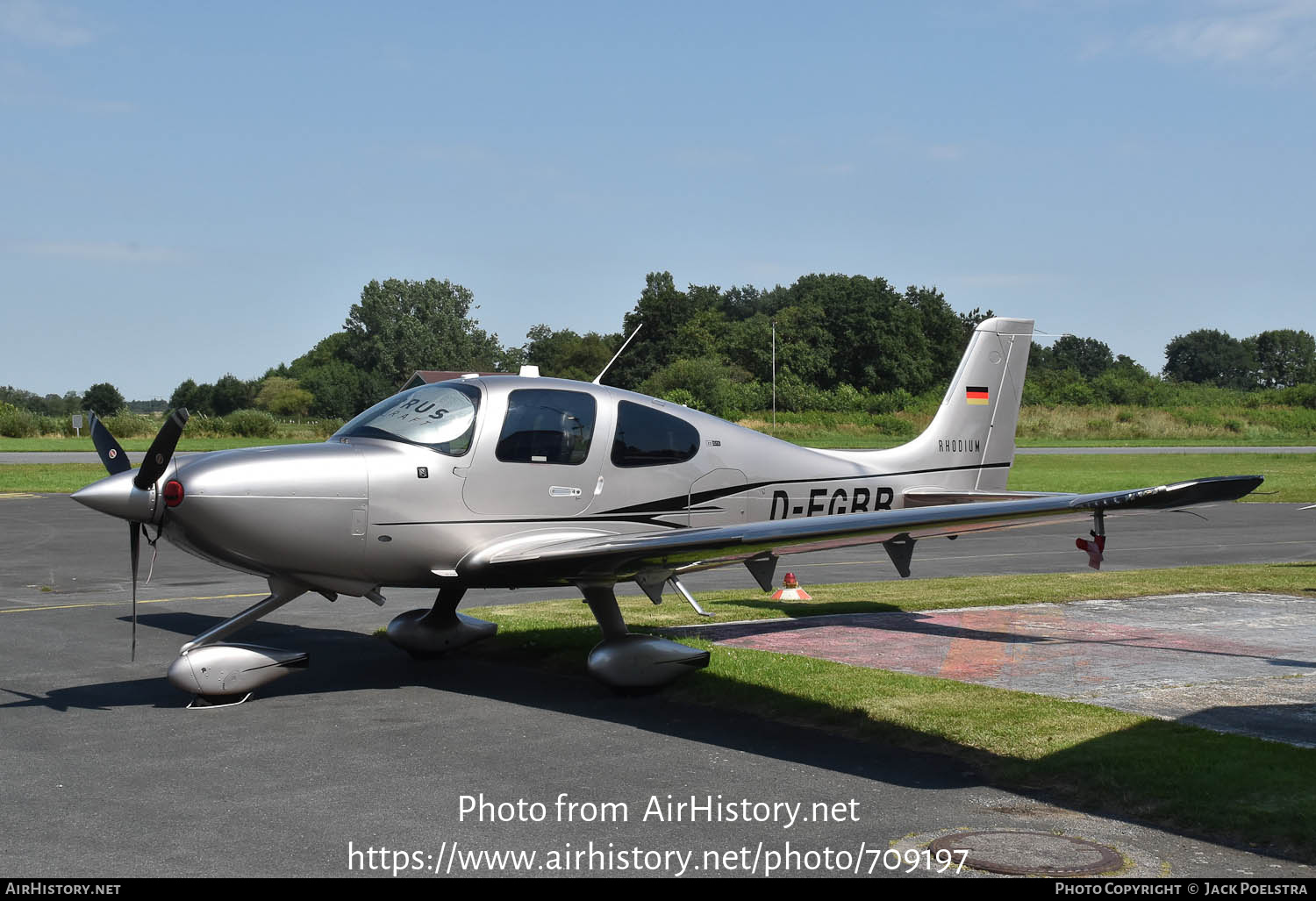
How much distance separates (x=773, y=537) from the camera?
727 cm

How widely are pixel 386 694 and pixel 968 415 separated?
6.48 metres

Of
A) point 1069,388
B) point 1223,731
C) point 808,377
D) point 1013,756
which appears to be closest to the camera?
point 1013,756

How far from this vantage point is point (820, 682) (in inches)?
326

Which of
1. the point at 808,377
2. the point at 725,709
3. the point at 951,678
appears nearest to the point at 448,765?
the point at 725,709

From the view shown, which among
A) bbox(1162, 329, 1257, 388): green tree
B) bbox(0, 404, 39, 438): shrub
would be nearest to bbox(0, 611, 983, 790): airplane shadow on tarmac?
bbox(0, 404, 39, 438): shrub

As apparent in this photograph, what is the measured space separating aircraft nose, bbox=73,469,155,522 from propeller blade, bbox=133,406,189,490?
0.05 m

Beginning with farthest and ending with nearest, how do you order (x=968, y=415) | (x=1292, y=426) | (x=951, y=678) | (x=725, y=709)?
(x=1292, y=426), (x=968, y=415), (x=951, y=678), (x=725, y=709)

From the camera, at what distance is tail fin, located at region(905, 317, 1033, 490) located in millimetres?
11852

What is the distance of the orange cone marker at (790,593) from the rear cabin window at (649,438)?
393 centimetres

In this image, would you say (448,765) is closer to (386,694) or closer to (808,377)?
(386,694)

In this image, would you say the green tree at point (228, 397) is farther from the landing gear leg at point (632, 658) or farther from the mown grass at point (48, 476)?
the landing gear leg at point (632, 658)

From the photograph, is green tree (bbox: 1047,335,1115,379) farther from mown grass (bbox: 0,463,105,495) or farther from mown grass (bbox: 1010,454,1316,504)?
mown grass (bbox: 0,463,105,495)

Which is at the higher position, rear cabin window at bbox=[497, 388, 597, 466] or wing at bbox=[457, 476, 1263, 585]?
rear cabin window at bbox=[497, 388, 597, 466]

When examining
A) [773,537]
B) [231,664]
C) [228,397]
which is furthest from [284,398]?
[773,537]
